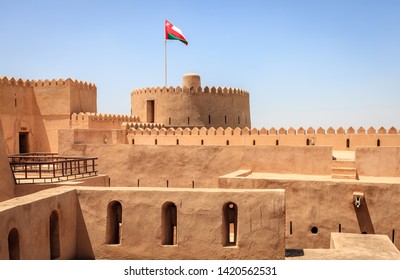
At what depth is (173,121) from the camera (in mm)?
24219

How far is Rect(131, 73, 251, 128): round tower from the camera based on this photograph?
24203 millimetres

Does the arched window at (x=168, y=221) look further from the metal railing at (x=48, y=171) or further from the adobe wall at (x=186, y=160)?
the adobe wall at (x=186, y=160)

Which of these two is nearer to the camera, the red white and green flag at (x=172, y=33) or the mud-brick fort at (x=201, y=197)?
the mud-brick fort at (x=201, y=197)

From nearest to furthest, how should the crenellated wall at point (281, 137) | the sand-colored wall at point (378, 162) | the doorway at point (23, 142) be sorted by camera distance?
1. the sand-colored wall at point (378, 162)
2. the crenellated wall at point (281, 137)
3. the doorway at point (23, 142)

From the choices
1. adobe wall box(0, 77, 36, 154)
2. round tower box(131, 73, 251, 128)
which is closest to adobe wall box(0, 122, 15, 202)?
adobe wall box(0, 77, 36, 154)

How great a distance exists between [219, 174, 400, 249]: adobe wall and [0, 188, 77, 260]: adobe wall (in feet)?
16.7

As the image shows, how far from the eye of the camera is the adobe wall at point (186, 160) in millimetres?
14273

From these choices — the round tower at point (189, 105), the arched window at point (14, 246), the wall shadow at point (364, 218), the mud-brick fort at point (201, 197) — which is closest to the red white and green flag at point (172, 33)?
the round tower at point (189, 105)

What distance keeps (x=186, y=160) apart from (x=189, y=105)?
920 cm

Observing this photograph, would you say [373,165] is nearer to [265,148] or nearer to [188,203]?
[265,148]

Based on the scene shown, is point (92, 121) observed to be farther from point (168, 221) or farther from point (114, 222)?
point (168, 221)

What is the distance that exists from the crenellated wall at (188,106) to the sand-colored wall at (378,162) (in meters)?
11.7

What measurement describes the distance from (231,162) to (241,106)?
38.9ft
